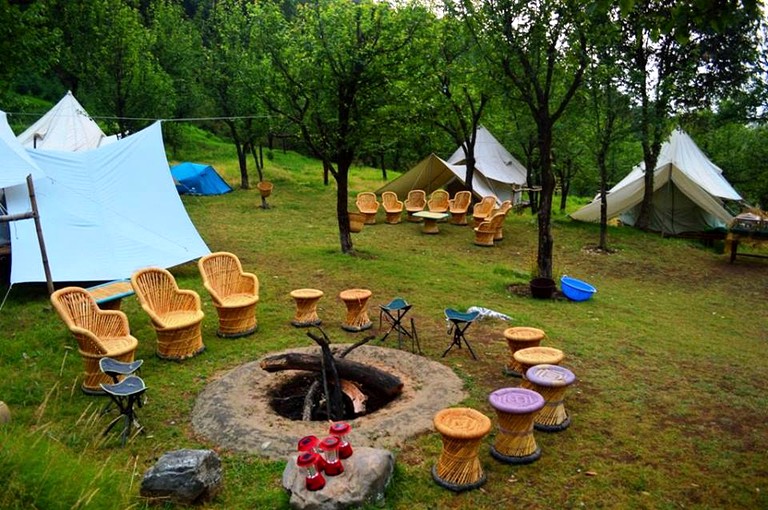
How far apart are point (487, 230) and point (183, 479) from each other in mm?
11461

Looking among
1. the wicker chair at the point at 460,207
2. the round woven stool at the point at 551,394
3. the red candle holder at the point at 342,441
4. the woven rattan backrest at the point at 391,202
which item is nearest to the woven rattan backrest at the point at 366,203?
the woven rattan backrest at the point at 391,202

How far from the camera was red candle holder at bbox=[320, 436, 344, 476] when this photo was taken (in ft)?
→ 11.9

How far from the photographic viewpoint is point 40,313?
25.4 feet

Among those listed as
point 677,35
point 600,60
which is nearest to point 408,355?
point 677,35

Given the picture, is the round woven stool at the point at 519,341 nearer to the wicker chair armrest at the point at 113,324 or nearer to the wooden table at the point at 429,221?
the wicker chair armrest at the point at 113,324

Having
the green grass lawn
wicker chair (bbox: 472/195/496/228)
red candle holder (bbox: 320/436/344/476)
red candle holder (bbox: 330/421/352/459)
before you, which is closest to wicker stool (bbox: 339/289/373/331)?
the green grass lawn

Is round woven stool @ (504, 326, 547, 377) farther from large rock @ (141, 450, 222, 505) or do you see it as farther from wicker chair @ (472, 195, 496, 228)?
wicker chair @ (472, 195, 496, 228)

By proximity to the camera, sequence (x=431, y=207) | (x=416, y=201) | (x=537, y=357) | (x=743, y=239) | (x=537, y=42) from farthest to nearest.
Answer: (x=416, y=201) → (x=431, y=207) → (x=743, y=239) → (x=537, y=42) → (x=537, y=357)

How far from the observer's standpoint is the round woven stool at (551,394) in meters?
4.57

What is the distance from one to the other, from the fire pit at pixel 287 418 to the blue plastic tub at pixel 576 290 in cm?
443

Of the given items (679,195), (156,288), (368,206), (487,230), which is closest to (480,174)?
(368,206)

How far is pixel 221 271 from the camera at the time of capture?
762 centimetres

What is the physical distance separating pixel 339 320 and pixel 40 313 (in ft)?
13.9

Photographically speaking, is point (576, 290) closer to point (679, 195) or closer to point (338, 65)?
point (338, 65)
